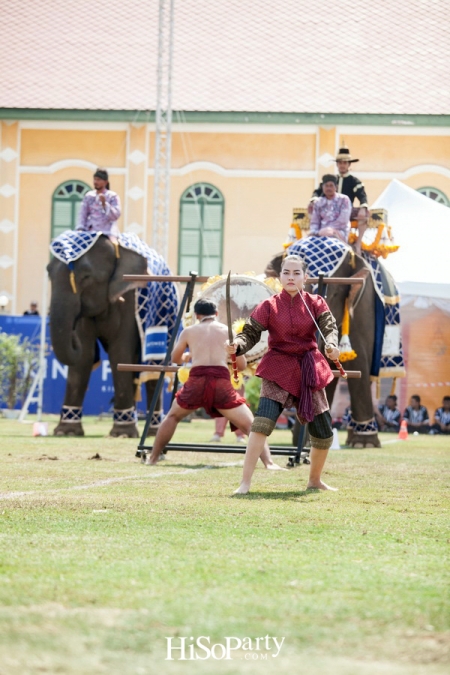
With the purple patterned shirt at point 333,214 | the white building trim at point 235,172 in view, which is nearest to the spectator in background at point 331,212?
the purple patterned shirt at point 333,214

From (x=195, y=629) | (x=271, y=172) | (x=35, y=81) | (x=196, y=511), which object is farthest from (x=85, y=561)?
(x=35, y=81)

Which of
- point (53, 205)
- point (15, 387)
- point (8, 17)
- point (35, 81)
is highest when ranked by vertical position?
point (8, 17)

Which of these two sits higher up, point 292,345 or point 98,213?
point 98,213

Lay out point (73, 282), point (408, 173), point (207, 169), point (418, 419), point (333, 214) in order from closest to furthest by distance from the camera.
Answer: point (333, 214)
point (73, 282)
point (418, 419)
point (408, 173)
point (207, 169)

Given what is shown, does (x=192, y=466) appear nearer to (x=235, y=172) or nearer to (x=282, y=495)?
(x=282, y=495)

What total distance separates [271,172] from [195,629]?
88.7 feet

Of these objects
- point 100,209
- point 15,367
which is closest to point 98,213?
point 100,209

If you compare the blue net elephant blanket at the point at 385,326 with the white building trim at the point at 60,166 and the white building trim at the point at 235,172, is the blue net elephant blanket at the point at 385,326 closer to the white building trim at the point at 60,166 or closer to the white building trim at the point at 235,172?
the white building trim at the point at 235,172

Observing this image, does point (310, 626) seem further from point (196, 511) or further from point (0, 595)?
point (196, 511)

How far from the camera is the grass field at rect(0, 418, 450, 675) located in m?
3.74

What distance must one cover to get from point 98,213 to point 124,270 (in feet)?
2.57

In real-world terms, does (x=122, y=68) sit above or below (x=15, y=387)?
above

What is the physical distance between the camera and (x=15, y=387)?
25.0 meters

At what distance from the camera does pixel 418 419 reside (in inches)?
854
